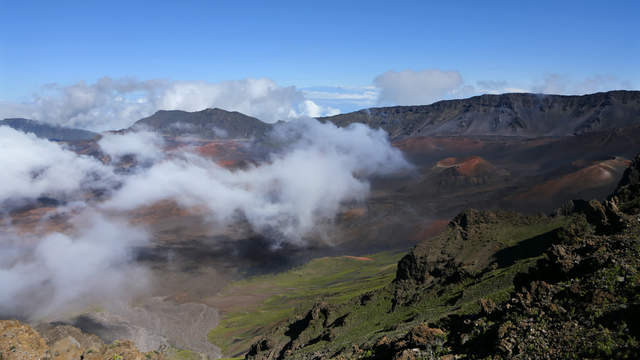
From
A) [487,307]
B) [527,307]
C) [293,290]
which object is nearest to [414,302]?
[487,307]

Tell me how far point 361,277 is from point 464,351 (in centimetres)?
7632

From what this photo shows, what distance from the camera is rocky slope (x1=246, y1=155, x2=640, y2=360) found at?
16.0 m

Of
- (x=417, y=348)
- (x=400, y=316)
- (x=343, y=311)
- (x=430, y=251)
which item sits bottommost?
(x=343, y=311)

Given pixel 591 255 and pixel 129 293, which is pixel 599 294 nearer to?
pixel 591 255

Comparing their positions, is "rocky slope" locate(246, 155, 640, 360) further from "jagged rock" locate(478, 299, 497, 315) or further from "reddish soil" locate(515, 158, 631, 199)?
"reddish soil" locate(515, 158, 631, 199)

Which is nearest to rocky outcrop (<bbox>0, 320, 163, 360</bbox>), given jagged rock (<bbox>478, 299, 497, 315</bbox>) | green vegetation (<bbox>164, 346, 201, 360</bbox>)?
jagged rock (<bbox>478, 299, 497, 315</bbox>)

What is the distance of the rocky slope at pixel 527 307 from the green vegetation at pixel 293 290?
71.4 feet

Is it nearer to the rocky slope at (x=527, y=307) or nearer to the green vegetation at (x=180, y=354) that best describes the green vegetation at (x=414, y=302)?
the rocky slope at (x=527, y=307)

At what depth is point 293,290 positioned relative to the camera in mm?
101625

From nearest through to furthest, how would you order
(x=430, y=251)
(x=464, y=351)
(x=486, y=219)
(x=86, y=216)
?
(x=464, y=351) → (x=430, y=251) → (x=486, y=219) → (x=86, y=216)

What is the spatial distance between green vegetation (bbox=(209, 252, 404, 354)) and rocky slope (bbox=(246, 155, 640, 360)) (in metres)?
21.8

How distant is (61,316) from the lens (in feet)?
299

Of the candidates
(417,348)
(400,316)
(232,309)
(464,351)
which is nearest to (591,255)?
(464,351)

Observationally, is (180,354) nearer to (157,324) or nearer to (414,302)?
(157,324)
